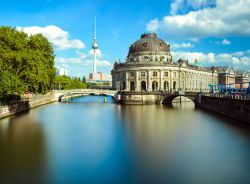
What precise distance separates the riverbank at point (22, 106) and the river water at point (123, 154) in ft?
23.8

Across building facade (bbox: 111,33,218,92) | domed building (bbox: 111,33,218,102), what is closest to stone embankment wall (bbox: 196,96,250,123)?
building facade (bbox: 111,33,218,92)

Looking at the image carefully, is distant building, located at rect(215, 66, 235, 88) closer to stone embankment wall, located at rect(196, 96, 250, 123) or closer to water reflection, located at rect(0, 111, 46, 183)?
stone embankment wall, located at rect(196, 96, 250, 123)

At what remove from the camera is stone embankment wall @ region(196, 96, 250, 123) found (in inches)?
1620

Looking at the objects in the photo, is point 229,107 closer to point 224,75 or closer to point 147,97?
point 147,97

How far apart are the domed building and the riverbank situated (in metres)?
21.6

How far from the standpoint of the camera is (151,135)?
32812 millimetres

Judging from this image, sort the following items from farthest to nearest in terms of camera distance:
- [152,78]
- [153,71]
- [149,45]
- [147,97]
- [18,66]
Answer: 1. [149,45]
2. [152,78]
3. [153,71]
4. [147,97]
5. [18,66]

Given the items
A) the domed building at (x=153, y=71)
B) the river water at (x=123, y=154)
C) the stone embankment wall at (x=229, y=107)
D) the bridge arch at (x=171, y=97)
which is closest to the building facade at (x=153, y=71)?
the domed building at (x=153, y=71)

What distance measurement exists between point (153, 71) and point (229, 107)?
50.8 metres

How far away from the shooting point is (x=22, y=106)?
56.2 metres

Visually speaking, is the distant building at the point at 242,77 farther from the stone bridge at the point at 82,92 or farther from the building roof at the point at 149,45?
the stone bridge at the point at 82,92

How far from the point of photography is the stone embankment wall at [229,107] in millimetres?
41150

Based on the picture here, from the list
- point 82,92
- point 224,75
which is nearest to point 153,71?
point 82,92

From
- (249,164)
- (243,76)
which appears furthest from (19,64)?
(243,76)
